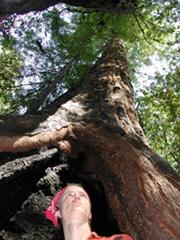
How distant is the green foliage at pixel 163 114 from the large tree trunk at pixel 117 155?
184 inches

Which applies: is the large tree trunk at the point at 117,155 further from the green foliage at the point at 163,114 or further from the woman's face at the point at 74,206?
the green foliage at the point at 163,114

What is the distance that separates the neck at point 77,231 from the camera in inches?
103

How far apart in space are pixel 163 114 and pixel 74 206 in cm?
754

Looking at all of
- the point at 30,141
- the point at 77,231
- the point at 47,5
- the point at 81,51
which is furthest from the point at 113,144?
the point at 81,51

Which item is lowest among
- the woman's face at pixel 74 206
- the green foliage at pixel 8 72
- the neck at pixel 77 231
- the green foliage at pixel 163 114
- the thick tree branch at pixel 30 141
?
the neck at pixel 77 231

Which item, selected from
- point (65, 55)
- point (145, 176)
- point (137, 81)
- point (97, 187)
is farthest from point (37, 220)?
point (137, 81)

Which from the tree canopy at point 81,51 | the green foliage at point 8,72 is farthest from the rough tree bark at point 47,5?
the green foliage at point 8,72

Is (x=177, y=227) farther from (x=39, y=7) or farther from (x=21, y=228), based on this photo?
(x=39, y=7)

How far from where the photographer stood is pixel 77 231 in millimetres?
2678

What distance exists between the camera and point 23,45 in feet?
30.3

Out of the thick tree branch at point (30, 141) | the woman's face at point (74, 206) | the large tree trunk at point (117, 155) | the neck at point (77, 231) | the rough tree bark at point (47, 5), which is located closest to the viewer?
the neck at point (77, 231)

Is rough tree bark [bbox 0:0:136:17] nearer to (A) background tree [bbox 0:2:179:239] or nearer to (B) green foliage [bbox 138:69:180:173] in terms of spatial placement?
(A) background tree [bbox 0:2:179:239]

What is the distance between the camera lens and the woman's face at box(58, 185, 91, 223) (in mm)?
2824

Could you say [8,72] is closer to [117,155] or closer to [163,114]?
[163,114]
